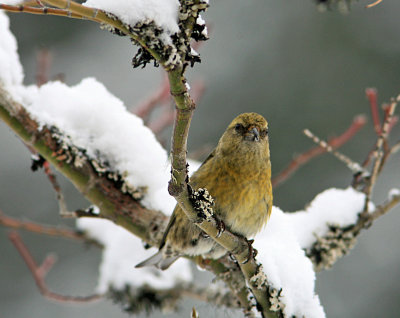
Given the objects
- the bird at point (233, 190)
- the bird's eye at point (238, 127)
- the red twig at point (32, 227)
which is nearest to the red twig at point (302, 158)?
the bird at point (233, 190)

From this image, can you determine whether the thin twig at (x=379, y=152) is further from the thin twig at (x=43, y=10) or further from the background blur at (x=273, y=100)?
the background blur at (x=273, y=100)

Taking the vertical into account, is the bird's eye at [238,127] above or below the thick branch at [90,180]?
above

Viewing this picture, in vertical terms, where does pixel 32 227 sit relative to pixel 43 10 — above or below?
above

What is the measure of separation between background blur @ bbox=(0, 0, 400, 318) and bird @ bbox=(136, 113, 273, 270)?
14.7ft

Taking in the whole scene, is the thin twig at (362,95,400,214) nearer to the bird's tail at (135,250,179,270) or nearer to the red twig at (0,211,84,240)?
the bird's tail at (135,250,179,270)

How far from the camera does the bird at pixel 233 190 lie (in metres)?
2.75

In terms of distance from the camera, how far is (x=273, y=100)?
27.8 ft

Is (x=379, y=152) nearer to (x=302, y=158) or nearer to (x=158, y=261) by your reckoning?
(x=302, y=158)

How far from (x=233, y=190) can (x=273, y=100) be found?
19.4 ft

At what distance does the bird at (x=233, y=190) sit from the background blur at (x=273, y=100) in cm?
448

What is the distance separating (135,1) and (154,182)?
155 cm

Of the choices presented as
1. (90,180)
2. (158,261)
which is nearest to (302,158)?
(158,261)

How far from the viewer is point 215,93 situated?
29.5ft

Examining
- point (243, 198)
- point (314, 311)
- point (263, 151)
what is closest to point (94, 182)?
point (243, 198)
